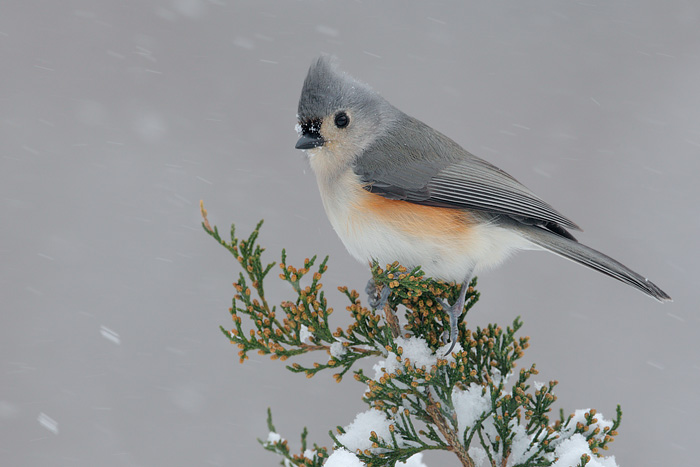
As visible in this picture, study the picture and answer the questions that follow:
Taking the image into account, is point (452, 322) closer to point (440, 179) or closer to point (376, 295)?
point (376, 295)

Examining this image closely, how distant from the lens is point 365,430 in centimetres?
245

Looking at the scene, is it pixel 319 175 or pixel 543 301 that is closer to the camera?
pixel 319 175

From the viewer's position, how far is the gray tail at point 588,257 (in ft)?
9.03

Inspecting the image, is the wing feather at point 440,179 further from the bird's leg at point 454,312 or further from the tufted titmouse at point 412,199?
the bird's leg at point 454,312

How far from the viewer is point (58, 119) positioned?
7125mm

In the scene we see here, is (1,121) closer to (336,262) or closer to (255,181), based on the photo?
(255,181)

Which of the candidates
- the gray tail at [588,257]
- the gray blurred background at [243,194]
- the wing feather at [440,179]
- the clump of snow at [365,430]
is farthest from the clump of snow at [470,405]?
the gray blurred background at [243,194]

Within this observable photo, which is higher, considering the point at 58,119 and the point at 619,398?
the point at 58,119

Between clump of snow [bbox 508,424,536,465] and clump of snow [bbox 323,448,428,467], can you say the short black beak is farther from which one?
clump of snow [bbox 508,424,536,465]

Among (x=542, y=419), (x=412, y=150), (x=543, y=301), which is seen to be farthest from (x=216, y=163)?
(x=542, y=419)

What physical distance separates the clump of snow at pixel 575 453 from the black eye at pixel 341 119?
171 cm

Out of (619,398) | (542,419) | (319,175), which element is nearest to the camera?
(542,419)

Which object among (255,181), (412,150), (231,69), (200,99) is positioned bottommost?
(412,150)

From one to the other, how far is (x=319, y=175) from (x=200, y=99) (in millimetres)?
4102
